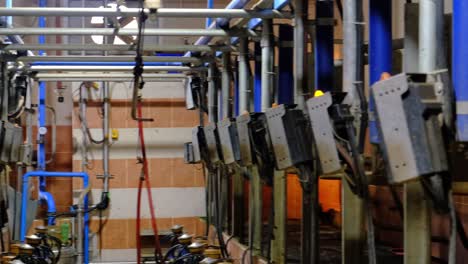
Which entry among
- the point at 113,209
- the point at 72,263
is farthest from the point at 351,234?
the point at 113,209

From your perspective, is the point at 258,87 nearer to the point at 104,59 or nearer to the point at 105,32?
the point at 105,32

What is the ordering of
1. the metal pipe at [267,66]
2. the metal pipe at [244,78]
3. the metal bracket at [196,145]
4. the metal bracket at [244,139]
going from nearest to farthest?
the metal bracket at [244,139] < the metal pipe at [267,66] < the metal pipe at [244,78] < the metal bracket at [196,145]

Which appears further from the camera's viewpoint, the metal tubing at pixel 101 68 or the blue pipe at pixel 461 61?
the metal tubing at pixel 101 68

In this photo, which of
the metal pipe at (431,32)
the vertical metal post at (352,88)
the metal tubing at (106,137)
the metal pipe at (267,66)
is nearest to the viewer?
the metal pipe at (431,32)

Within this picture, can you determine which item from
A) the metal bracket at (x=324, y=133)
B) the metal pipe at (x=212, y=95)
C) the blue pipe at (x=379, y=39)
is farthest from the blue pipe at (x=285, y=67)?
the metal pipe at (x=212, y=95)

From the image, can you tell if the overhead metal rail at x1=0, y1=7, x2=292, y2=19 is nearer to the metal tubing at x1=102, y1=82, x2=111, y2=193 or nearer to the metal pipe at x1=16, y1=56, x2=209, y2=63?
the metal pipe at x1=16, y1=56, x2=209, y2=63

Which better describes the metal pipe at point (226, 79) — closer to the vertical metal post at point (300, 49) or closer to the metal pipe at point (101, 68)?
the metal pipe at point (101, 68)

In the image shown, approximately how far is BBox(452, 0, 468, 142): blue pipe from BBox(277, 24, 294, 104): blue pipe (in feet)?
6.46

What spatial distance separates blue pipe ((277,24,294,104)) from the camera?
3.55 m

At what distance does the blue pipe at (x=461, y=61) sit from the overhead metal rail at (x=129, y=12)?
1780 mm

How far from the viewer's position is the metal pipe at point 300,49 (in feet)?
9.36

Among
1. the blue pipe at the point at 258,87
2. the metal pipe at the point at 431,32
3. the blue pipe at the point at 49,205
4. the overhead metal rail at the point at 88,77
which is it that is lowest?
the blue pipe at the point at 49,205

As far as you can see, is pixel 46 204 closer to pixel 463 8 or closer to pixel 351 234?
pixel 351 234

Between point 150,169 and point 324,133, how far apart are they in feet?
16.2
